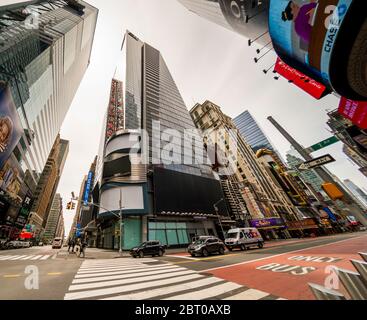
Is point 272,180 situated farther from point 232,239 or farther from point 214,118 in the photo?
point 232,239

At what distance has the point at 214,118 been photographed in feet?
223

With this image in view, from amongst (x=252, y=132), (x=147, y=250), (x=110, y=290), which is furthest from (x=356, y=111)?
(x=252, y=132)

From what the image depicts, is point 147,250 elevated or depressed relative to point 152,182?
depressed

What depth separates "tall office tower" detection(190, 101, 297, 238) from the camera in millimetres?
43156

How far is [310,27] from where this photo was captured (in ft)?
32.0

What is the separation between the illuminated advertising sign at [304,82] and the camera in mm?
15981

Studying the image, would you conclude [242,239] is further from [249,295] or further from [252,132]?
[252,132]

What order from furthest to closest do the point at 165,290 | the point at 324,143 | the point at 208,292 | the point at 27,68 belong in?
the point at 27,68 → the point at 324,143 → the point at 165,290 → the point at 208,292

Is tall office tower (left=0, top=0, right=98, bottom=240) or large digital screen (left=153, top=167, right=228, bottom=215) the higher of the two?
tall office tower (left=0, top=0, right=98, bottom=240)

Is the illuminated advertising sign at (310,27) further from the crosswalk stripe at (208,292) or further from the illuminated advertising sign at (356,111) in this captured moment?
the crosswalk stripe at (208,292)

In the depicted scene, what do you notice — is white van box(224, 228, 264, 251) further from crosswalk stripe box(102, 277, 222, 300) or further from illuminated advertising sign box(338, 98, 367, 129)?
illuminated advertising sign box(338, 98, 367, 129)

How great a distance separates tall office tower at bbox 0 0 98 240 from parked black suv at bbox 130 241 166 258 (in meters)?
37.4

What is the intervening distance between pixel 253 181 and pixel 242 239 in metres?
37.4

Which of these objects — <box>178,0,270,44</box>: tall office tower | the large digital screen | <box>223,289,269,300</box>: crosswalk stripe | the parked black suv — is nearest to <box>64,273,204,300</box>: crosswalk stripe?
<box>223,289,269,300</box>: crosswalk stripe
